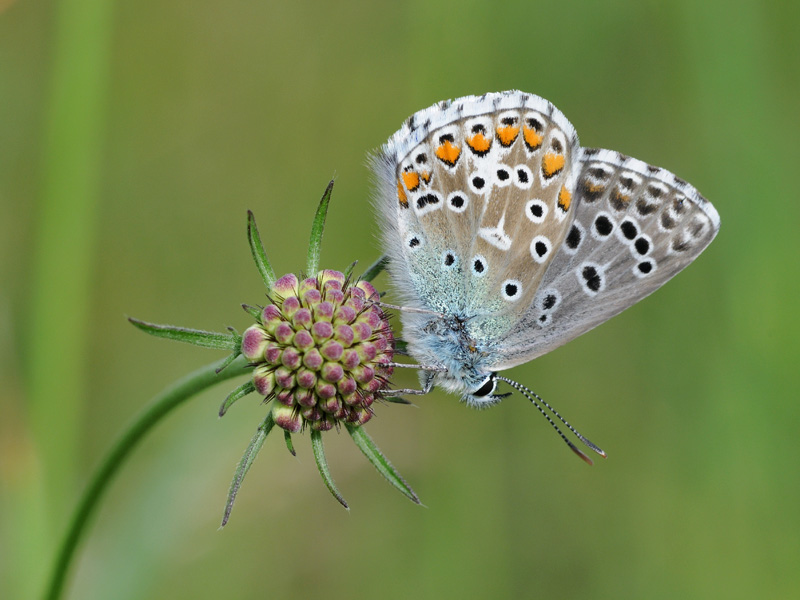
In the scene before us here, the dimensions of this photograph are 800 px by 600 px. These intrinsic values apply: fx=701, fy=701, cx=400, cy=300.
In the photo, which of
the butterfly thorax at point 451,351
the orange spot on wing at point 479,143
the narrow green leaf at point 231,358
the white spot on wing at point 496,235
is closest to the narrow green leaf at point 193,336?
the narrow green leaf at point 231,358

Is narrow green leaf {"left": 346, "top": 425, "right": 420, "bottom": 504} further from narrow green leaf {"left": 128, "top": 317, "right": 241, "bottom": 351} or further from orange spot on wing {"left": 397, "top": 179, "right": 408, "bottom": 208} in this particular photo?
orange spot on wing {"left": 397, "top": 179, "right": 408, "bottom": 208}

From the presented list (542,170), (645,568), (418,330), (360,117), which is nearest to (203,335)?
(418,330)

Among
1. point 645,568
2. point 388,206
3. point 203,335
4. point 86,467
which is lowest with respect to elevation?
point 645,568

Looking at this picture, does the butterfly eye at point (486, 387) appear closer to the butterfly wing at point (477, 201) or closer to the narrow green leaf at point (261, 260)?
the butterfly wing at point (477, 201)

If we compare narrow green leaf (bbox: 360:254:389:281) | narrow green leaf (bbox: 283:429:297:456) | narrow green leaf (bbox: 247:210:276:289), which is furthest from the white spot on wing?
narrow green leaf (bbox: 283:429:297:456)

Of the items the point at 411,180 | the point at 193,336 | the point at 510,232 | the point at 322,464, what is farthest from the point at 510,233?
the point at 193,336

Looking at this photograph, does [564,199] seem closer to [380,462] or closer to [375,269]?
[375,269]

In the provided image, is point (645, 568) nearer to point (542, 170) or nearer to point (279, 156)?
point (542, 170)

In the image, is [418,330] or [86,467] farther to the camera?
[86,467]
